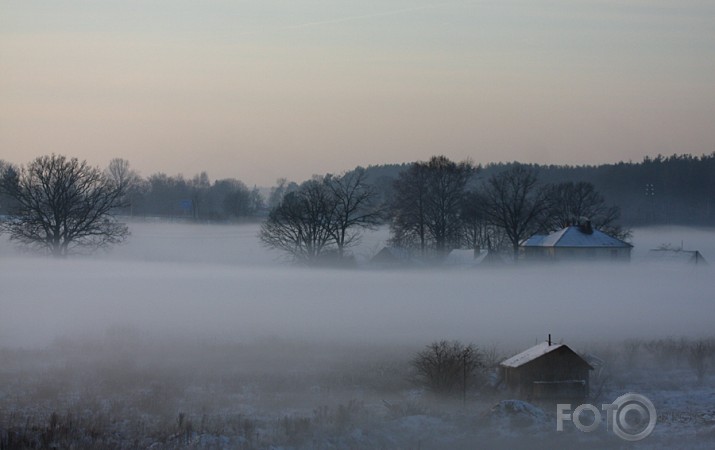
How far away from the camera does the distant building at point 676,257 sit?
8100 cm

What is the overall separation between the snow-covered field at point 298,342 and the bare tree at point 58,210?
1.69 meters

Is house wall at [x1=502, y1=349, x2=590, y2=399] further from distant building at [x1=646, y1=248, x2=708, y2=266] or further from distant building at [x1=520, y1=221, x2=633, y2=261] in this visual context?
distant building at [x1=646, y1=248, x2=708, y2=266]

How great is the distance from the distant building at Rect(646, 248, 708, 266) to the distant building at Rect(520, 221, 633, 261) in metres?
2.47

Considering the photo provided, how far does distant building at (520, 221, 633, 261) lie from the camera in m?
82.0

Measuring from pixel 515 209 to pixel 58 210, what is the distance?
144ft

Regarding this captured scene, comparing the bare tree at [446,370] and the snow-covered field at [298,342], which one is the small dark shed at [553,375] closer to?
the snow-covered field at [298,342]

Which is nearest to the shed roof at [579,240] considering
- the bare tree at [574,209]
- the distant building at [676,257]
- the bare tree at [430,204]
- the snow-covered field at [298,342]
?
the snow-covered field at [298,342]

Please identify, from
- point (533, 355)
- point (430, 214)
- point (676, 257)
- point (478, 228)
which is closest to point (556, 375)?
point (533, 355)

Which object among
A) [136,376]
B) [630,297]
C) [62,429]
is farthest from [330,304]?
[62,429]

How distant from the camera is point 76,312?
55.6m

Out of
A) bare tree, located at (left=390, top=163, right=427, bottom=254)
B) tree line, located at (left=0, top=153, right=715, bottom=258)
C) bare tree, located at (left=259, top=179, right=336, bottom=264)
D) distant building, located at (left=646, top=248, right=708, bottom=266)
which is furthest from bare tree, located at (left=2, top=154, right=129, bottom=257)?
distant building, located at (left=646, top=248, right=708, bottom=266)

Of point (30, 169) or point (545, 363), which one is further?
point (30, 169)

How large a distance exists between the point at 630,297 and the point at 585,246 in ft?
45.2

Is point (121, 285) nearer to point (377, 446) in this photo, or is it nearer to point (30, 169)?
point (30, 169)
